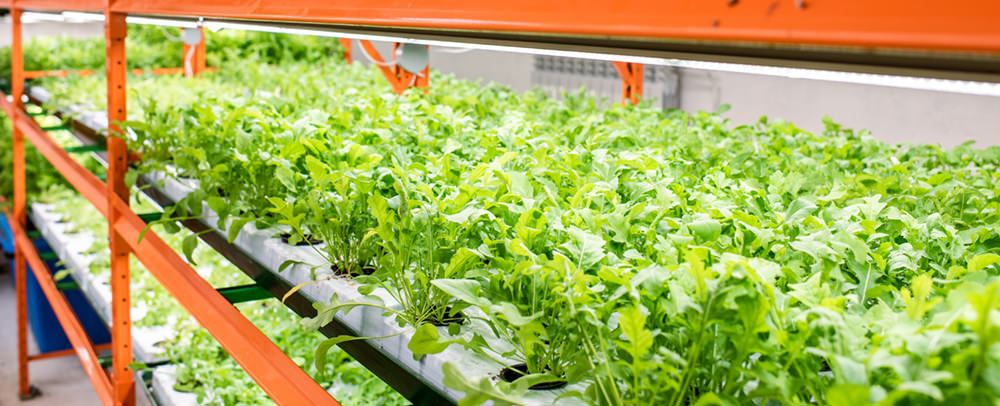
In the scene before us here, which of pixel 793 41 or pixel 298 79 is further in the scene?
pixel 298 79

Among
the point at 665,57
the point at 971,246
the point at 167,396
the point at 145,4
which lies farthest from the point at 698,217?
the point at 167,396

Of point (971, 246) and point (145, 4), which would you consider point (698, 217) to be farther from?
point (145, 4)

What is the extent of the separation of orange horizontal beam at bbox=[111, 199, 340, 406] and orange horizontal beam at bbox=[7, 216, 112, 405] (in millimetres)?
645

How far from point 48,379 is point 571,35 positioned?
4.46 m

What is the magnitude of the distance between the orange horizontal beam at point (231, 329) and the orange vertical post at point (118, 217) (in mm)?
149

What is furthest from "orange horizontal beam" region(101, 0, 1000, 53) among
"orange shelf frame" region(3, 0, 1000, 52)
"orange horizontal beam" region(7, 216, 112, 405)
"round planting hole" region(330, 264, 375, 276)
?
"orange horizontal beam" region(7, 216, 112, 405)

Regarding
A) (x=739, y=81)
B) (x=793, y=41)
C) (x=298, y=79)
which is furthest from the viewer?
(x=739, y=81)

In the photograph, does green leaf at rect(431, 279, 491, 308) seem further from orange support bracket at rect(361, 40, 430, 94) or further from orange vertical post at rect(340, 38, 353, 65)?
orange vertical post at rect(340, 38, 353, 65)

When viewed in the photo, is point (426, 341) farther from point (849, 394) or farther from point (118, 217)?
point (118, 217)

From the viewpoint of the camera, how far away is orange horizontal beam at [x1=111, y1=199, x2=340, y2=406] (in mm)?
1351

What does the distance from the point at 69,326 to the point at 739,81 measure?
173 inches

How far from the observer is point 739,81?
5.70m

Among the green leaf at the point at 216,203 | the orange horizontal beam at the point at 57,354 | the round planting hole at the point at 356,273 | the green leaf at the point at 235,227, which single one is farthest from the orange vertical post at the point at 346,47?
the round planting hole at the point at 356,273

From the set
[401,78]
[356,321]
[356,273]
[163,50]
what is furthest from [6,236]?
[356,321]
